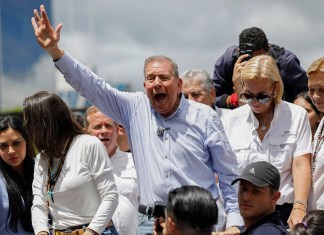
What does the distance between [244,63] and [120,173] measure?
142 cm

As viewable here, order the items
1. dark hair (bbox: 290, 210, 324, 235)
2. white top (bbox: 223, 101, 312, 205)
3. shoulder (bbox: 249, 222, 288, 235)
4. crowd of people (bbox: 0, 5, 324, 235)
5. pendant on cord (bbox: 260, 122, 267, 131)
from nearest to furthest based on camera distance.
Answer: dark hair (bbox: 290, 210, 324, 235) → shoulder (bbox: 249, 222, 288, 235) → crowd of people (bbox: 0, 5, 324, 235) → white top (bbox: 223, 101, 312, 205) → pendant on cord (bbox: 260, 122, 267, 131)

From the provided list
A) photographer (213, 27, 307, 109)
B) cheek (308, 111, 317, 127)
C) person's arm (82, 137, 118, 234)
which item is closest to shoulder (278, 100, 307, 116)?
photographer (213, 27, 307, 109)

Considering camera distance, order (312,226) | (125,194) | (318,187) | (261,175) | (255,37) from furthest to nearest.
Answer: (255,37), (125,194), (318,187), (261,175), (312,226)

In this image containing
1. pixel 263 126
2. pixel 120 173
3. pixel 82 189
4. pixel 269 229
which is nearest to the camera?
pixel 269 229

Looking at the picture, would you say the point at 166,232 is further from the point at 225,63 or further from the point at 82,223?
the point at 225,63

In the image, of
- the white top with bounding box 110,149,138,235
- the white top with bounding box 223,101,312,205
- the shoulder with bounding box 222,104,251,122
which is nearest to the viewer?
the white top with bounding box 223,101,312,205

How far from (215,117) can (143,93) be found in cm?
56

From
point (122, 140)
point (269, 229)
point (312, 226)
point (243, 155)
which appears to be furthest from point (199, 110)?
point (122, 140)

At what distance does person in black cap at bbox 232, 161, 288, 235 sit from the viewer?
5.18m

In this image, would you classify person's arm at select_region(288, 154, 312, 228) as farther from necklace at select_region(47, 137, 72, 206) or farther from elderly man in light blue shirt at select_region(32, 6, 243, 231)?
necklace at select_region(47, 137, 72, 206)

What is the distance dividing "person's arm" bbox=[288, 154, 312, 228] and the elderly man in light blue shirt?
16.4 inches

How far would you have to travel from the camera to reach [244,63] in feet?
22.3

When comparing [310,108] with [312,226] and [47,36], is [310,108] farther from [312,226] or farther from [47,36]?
[47,36]

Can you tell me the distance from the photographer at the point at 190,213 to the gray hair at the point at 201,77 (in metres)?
3.13
